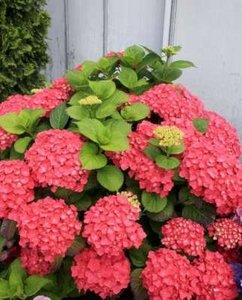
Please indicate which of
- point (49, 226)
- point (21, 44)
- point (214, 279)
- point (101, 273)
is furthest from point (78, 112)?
point (21, 44)

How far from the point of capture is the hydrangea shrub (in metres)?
1.31

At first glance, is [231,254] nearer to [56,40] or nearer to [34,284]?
[34,284]

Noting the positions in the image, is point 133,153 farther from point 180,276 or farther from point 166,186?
point 180,276

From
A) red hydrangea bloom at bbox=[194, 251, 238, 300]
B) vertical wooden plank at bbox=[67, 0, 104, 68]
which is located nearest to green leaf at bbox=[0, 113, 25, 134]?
red hydrangea bloom at bbox=[194, 251, 238, 300]

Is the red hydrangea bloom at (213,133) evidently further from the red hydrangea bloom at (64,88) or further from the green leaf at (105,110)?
the red hydrangea bloom at (64,88)

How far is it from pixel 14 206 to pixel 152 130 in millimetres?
482

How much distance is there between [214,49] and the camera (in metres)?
2.75

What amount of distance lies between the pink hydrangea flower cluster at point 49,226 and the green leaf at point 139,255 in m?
0.23

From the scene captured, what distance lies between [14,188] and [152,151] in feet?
1.39

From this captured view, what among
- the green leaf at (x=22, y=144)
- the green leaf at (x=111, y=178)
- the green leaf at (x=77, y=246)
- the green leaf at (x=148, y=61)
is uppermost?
the green leaf at (x=148, y=61)

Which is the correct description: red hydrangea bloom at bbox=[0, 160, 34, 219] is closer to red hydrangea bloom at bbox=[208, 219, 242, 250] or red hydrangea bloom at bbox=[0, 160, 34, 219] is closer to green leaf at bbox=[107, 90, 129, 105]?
Result: green leaf at bbox=[107, 90, 129, 105]

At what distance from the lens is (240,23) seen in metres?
2.59

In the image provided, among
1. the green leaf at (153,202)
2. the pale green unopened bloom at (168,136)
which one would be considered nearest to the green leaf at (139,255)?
the green leaf at (153,202)

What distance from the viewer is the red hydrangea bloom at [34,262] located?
4.72 ft
